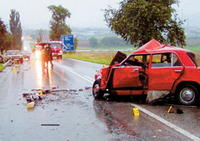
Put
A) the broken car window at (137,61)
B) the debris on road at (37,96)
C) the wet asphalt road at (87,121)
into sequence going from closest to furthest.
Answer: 1. the wet asphalt road at (87,121)
2. the debris on road at (37,96)
3. the broken car window at (137,61)

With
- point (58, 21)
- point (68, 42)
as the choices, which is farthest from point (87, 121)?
point (58, 21)

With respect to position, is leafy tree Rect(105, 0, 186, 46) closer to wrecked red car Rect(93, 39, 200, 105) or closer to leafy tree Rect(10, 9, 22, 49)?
wrecked red car Rect(93, 39, 200, 105)

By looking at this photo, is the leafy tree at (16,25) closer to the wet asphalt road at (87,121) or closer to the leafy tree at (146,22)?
the leafy tree at (146,22)

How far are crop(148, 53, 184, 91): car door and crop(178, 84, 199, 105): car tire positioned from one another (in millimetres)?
342

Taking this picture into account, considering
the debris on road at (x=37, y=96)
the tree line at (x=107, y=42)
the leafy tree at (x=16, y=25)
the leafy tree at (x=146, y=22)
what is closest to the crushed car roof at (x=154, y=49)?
the debris on road at (x=37, y=96)

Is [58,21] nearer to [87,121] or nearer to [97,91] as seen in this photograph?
[97,91]

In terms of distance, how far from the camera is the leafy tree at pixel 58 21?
76625mm

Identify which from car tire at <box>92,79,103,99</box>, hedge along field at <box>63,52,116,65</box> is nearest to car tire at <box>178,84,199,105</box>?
car tire at <box>92,79,103,99</box>

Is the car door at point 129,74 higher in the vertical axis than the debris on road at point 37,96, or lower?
higher

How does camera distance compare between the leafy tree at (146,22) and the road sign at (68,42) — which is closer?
the leafy tree at (146,22)

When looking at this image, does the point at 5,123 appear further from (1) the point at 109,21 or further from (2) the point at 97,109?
(1) the point at 109,21

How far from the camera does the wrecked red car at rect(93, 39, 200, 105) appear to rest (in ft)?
31.8

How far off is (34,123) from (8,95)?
4.82m

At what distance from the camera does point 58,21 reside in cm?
7725
